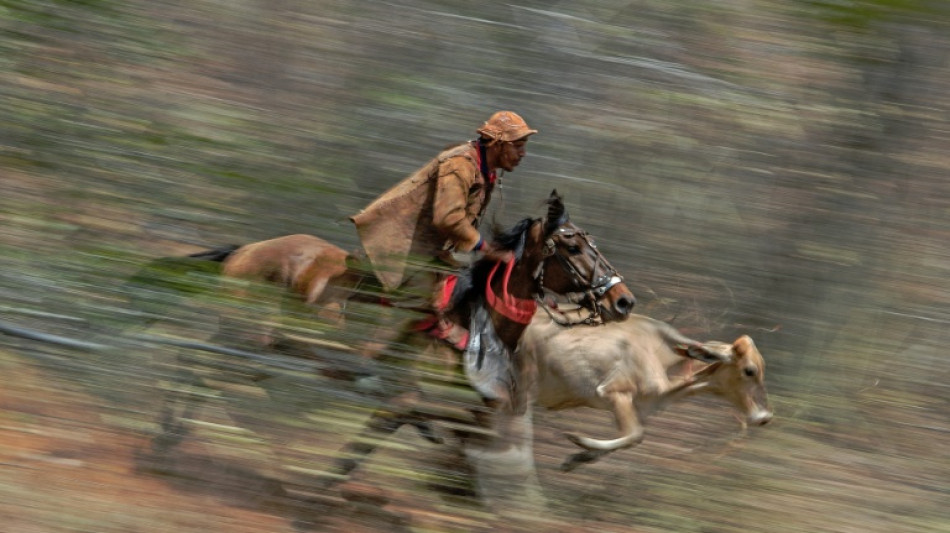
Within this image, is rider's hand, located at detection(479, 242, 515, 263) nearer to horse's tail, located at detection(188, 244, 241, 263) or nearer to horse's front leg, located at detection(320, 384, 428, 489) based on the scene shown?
horse's front leg, located at detection(320, 384, 428, 489)

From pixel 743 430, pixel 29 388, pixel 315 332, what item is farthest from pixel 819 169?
pixel 29 388

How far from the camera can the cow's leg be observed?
6.82m

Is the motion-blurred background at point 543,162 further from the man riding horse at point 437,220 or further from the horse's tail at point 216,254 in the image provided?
the man riding horse at point 437,220

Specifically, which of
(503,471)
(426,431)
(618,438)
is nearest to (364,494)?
(426,431)

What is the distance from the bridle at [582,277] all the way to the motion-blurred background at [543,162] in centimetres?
72

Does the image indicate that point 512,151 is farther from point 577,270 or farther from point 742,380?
point 742,380

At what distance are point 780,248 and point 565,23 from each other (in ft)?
4.50

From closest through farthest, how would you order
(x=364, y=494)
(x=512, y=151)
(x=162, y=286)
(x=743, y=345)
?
(x=162, y=286), (x=364, y=494), (x=512, y=151), (x=743, y=345)

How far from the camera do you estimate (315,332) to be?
4934 mm

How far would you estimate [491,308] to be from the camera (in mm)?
7031

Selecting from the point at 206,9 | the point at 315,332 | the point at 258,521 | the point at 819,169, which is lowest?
the point at 258,521

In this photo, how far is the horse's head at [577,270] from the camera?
6328 millimetres

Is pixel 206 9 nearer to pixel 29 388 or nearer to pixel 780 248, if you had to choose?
pixel 29 388

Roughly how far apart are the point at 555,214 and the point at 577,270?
2.34ft
